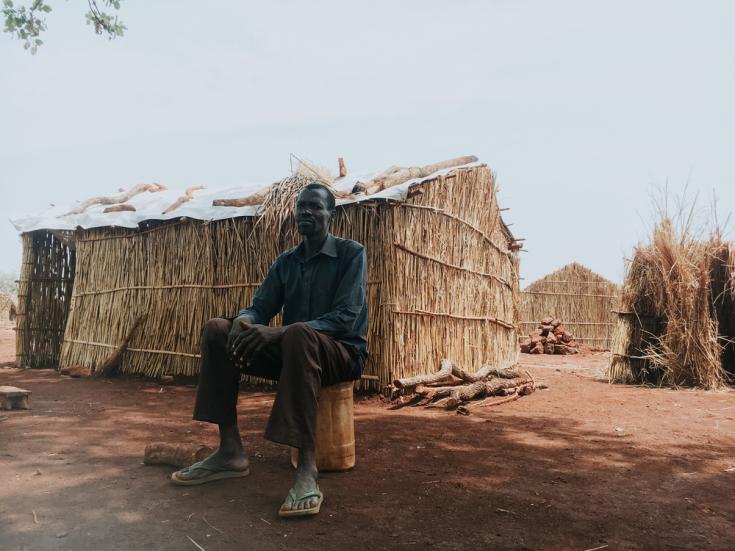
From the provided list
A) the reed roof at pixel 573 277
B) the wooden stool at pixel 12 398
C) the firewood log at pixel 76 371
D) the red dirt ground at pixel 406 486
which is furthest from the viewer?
the reed roof at pixel 573 277

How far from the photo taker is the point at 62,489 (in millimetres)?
2789

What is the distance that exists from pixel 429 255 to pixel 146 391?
358 cm

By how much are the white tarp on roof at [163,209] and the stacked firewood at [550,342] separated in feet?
26.9

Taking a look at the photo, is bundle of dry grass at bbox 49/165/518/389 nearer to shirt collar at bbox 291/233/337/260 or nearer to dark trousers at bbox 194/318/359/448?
shirt collar at bbox 291/233/337/260

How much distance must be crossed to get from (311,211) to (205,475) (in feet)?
4.84

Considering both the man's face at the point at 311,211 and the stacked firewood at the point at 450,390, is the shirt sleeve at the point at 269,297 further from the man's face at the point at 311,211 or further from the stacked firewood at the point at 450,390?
the stacked firewood at the point at 450,390

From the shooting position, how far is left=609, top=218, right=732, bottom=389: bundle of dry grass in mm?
7652

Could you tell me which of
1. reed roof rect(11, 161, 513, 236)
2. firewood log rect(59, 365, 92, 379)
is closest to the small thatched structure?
reed roof rect(11, 161, 513, 236)

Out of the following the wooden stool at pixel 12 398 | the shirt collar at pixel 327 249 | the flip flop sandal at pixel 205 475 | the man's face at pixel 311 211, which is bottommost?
the flip flop sandal at pixel 205 475

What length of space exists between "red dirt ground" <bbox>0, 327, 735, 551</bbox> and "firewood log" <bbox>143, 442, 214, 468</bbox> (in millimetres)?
79

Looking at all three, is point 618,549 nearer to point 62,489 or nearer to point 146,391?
point 62,489

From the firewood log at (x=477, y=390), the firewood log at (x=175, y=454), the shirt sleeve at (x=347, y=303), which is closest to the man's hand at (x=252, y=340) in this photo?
the shirt sleeve at (x=347, y=303)

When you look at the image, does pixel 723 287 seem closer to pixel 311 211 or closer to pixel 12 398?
pixel 311 211

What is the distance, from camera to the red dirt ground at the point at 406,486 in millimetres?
2262
